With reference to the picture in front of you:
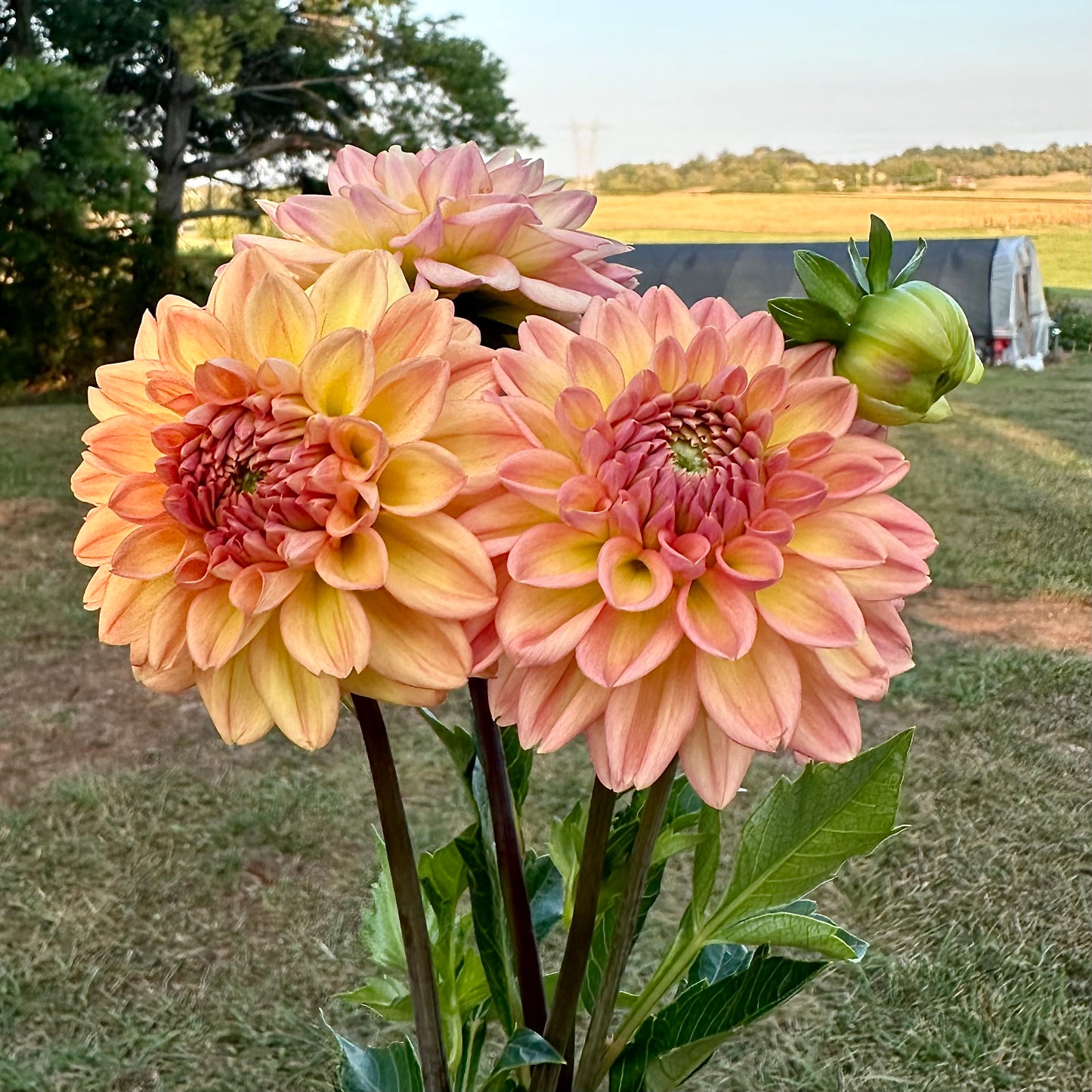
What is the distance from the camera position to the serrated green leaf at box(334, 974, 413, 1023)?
0.44 m

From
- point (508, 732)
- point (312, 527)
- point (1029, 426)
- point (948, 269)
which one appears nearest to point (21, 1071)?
point (508, 732)

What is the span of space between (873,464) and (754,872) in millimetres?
182

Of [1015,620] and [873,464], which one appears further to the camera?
[1015,620]

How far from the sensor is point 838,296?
27 cm

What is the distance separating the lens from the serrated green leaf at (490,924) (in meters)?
0.35

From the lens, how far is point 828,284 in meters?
0.27

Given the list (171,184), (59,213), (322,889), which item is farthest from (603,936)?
(171,184)

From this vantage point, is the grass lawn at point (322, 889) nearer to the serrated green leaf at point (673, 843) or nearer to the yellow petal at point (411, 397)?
the serrated green leaf at point (673, 843)

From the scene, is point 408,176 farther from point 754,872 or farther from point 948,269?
point 948,269

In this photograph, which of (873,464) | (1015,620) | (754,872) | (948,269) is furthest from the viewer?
(948,269)

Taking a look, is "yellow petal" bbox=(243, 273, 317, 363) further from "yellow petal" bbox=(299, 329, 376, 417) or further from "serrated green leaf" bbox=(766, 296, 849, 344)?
"serrated green leaf" bbox=(766, 296, 849, 344)

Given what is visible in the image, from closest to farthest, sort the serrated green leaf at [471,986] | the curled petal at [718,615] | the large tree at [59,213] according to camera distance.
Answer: the curled petal at [718,615] → the serrated green leaf at [471,986] → the large tree at [59,213]

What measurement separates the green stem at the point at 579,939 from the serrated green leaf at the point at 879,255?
0.15 meters

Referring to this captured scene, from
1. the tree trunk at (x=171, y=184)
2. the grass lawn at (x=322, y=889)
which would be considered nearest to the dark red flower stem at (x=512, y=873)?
the grass lawn at (x=322, y=889)
